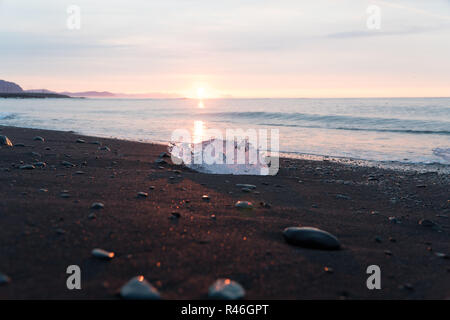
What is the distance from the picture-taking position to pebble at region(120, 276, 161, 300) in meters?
1.94

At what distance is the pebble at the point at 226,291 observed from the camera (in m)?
2.01

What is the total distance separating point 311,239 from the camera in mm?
2854

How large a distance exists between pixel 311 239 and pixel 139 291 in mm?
1495

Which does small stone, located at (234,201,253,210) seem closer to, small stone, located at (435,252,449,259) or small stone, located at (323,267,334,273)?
small stone, located at (323,267,334,273)

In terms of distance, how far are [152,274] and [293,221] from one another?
1789 millimetres

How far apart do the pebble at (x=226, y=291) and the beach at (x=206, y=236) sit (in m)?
0.08

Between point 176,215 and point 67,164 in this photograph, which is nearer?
point 176,215

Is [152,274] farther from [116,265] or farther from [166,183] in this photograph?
[166,183]

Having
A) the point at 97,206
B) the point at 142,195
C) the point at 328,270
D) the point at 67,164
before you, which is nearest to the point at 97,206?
the point at 97,206

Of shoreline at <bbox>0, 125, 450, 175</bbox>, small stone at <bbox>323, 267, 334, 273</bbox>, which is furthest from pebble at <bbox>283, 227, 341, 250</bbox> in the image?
shoreline at <bbox>0, 125, 450, 175</bbox>

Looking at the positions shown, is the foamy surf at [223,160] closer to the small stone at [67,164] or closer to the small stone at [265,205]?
the small stone at [67,164]

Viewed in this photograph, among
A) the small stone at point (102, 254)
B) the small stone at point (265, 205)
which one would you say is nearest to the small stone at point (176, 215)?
the small stone at point (102, 254)

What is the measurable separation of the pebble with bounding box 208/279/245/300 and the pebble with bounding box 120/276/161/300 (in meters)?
0.32

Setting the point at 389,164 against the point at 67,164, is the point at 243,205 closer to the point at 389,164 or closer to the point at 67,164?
the point at 67,164
